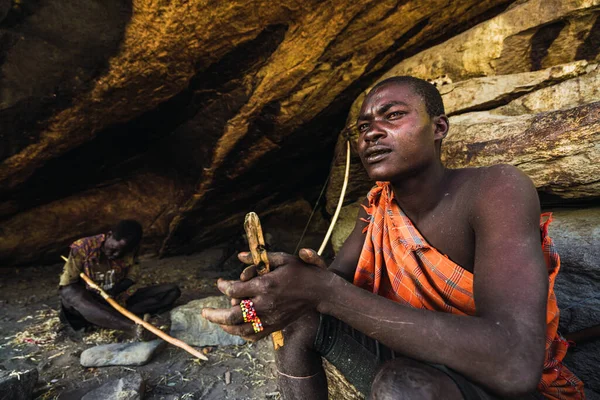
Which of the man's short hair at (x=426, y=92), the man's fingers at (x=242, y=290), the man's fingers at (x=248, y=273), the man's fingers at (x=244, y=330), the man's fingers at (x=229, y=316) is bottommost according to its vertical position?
the man's fingers at (x=244, y=330)

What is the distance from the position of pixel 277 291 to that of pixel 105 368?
112 inches

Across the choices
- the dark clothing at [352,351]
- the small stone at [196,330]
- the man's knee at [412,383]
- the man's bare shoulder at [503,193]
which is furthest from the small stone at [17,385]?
the man's bare shoulder at [503,193]

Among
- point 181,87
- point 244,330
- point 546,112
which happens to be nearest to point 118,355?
point 244,330

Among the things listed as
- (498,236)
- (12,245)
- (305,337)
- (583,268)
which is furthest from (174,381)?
(12,245)

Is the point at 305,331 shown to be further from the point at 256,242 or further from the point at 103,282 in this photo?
the point at 103,282

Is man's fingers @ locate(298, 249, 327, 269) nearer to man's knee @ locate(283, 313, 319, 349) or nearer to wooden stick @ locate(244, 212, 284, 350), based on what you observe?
wooden stick @ locate(244, 212, 284, 350)

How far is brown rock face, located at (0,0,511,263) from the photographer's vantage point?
123 inches

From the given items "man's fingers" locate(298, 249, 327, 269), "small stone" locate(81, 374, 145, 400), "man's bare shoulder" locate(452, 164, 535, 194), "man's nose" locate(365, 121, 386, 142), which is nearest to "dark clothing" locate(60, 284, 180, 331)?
"small stone" locate(81, 374, 145, 400)

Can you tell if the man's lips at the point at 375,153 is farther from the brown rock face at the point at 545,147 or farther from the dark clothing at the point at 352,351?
the brown rock face at the point at 545,147

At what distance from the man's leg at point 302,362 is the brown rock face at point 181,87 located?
9.05 feet

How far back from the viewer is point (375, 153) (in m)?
1.73

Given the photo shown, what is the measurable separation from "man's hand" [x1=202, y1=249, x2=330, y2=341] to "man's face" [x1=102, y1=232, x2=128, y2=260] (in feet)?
10.9

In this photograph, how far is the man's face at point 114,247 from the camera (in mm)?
4086

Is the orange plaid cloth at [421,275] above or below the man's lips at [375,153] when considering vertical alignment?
below
